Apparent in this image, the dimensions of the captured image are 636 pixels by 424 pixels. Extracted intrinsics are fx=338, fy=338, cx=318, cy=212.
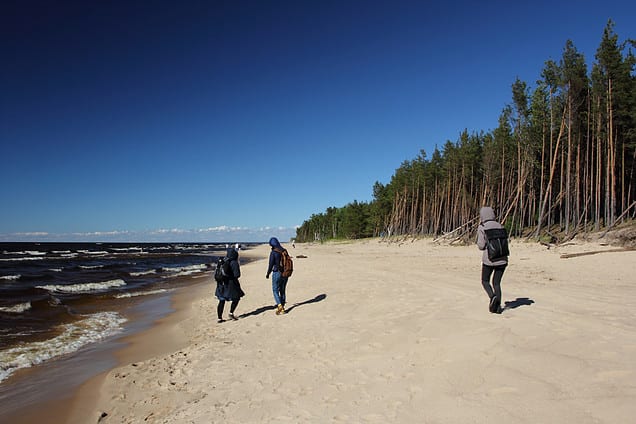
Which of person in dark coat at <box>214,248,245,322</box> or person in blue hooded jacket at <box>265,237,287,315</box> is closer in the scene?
person in dark coat at <box>214,248,245,322</box>

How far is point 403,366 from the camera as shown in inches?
209

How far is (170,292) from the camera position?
19938 millimetres

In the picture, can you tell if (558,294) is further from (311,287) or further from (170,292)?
(170,292)

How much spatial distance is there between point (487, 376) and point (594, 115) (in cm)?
3407

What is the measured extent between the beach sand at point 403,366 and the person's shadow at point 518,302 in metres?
0.11

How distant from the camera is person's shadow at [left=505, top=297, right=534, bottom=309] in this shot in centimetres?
768

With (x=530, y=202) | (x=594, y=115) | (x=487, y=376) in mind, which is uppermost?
(x=594, y=115)

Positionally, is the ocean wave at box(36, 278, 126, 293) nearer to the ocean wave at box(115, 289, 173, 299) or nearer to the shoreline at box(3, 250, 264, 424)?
the ocean wave at box(115, 289, 173, 299)

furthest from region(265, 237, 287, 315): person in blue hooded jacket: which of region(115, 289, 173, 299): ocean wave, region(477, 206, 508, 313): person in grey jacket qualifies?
region(115, 289, 173, 299): ocean wave

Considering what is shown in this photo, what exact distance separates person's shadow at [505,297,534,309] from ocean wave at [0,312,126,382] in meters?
11.1

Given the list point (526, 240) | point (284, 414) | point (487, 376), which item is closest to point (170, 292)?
point (284, 414)

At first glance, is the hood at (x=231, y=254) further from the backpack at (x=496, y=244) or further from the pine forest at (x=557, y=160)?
the pine forest at (x=557, y=160)

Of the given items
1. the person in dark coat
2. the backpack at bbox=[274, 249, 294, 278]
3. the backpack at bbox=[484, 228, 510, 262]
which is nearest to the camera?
the backpack at bbox=[484, 228, 510, 262]

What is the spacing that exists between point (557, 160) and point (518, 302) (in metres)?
36.3
